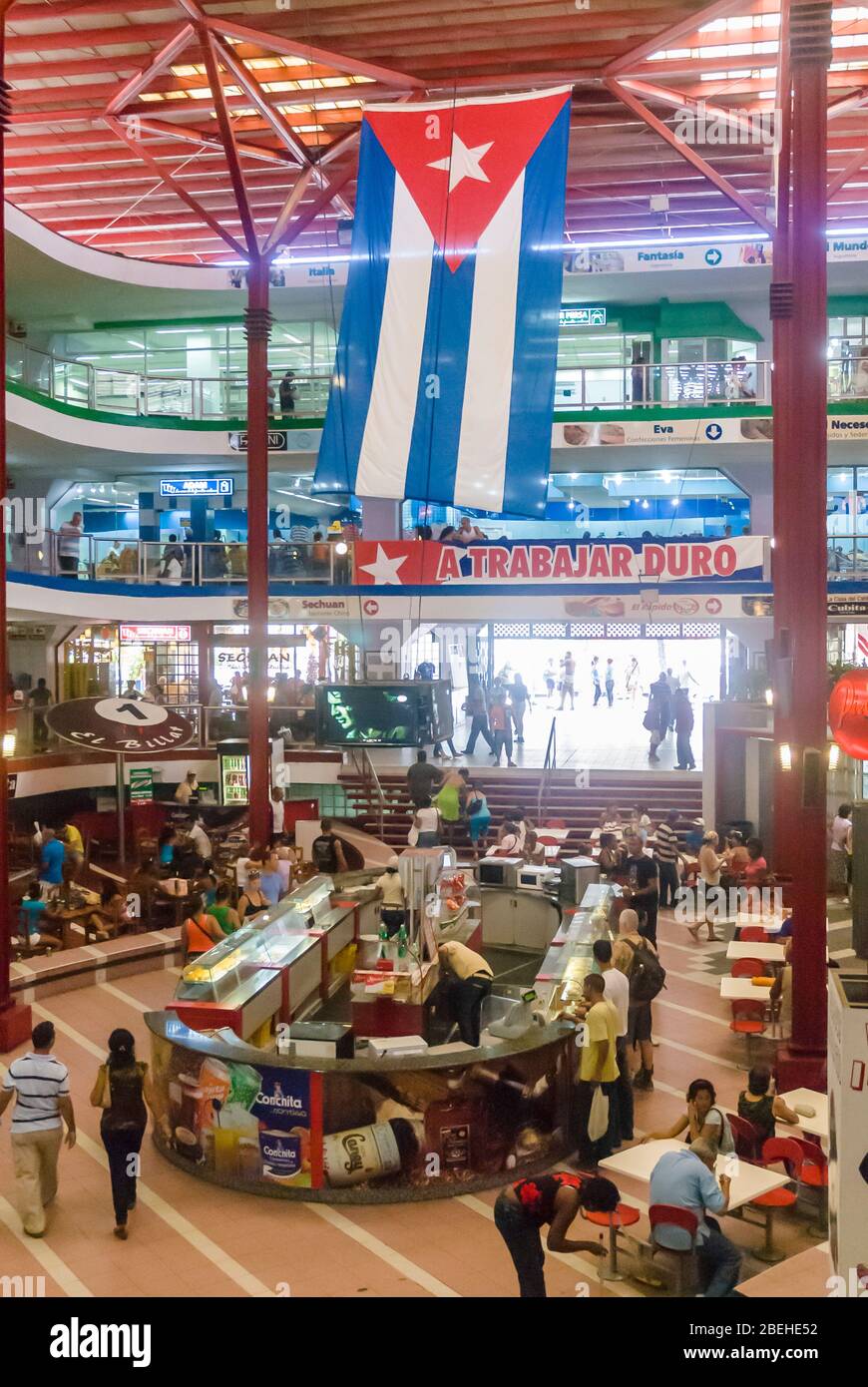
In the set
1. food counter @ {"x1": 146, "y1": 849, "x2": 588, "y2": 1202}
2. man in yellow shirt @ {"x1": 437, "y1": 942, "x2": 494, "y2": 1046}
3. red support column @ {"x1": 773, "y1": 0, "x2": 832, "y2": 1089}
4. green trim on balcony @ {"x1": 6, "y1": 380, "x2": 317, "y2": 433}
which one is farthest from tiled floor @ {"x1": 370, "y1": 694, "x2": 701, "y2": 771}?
food counter @ {"x1": 146, "y1": 849, "x2": 588, "y2": 1202}

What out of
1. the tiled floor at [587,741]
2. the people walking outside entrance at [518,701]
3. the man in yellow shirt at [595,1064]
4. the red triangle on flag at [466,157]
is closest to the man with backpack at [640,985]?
the man in yellow shirt at [595,1064]

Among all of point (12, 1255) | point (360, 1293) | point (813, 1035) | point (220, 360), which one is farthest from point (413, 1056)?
point (220, 360)

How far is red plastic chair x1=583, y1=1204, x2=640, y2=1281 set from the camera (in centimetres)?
729

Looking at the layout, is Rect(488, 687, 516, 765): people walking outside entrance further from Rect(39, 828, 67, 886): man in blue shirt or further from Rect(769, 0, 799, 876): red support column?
Rect(39, 828, 67, 886): man in blue shirt

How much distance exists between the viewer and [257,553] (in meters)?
18.0

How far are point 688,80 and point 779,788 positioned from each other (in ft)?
38.5

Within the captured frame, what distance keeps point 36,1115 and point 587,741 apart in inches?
777

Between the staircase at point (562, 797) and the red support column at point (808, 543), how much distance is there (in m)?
10.7

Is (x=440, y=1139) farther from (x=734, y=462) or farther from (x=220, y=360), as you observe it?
(x=220, y=360)

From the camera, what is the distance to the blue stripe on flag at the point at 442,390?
11.0 metres

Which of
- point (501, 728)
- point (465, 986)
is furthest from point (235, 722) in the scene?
point (465, 986)

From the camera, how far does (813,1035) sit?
10.4 metres

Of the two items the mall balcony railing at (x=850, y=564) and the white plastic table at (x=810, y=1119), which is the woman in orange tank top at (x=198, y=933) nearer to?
the white plastic table at (x=810, y=1119)
